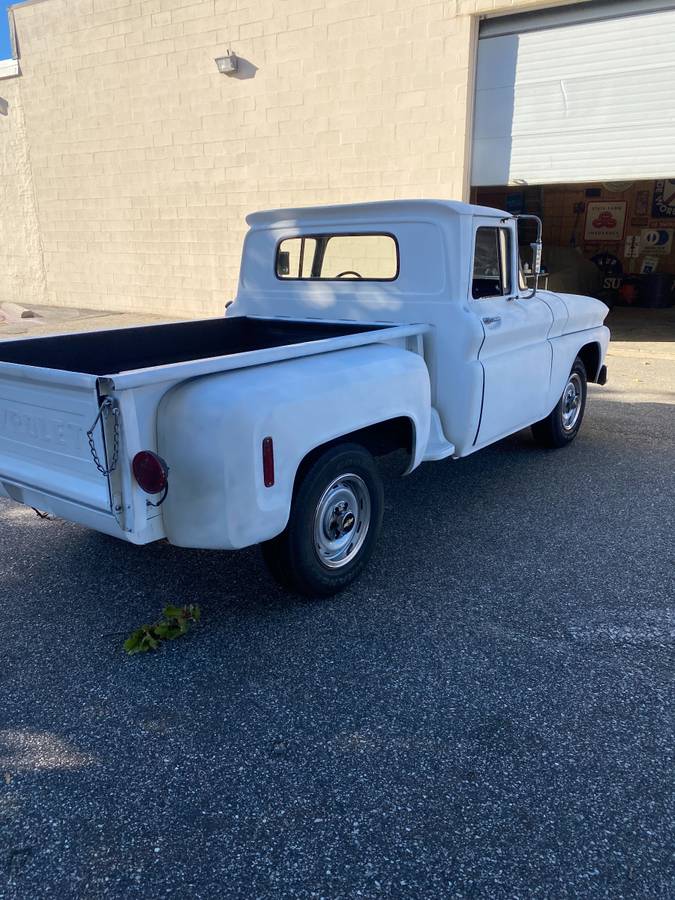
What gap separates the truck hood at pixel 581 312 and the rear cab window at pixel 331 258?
1.74 m

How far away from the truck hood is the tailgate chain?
4.13 m

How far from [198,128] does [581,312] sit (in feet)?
33.2

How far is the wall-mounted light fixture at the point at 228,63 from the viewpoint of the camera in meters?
12.4

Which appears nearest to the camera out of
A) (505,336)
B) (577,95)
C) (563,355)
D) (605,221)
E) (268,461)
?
(268,461)

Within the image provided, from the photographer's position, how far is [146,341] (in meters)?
4.68

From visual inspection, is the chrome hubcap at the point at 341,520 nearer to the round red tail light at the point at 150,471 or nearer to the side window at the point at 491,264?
the round red tail light at the point at 150,471

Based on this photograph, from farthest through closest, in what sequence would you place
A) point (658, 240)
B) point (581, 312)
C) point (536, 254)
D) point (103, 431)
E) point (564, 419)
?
point (658, 240)
point (564, 419)
point (581, 312)
point (536, 254)
point (103, 431)

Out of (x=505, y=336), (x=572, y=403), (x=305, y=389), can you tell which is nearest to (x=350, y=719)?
(x=305, y=389)

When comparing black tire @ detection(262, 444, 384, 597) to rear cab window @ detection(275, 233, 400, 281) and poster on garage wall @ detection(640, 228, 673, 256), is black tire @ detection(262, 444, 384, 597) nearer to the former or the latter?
rear cab window @ detection(275, 233, 400, 281)

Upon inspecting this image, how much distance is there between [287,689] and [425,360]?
226cm

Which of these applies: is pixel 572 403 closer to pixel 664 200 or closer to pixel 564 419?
pixel 564 419

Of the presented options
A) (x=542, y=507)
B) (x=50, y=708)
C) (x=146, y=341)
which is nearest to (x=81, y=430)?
(x=50, y=708)

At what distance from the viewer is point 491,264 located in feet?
15.6

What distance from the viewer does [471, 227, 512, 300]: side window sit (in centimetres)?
462
